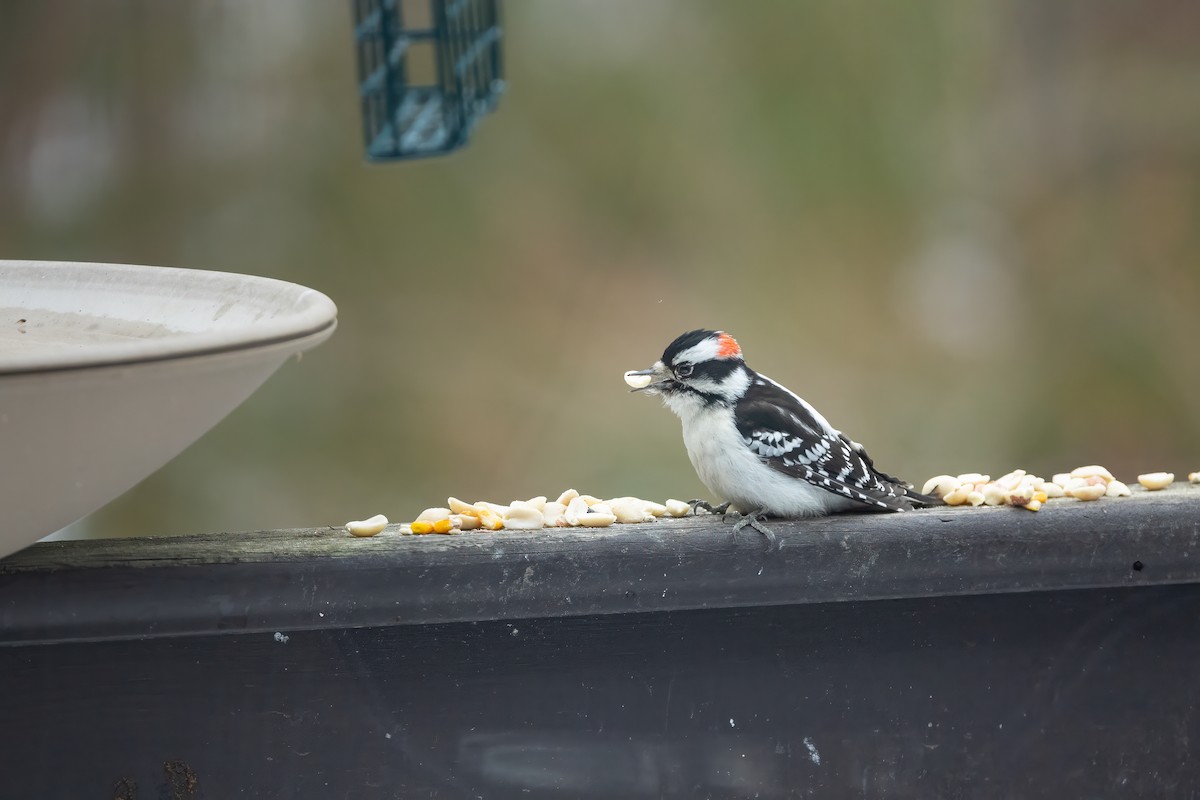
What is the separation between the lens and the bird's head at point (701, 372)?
196cm

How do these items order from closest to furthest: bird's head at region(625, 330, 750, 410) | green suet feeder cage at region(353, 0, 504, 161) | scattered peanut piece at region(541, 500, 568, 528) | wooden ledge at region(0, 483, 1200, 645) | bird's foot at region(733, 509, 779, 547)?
wooden ledge at region(0, 483, 1200, 645), bird's foot at region(733, 509, 779, 547), scattered peanut piece at region(541, 500, 568, 528), bird's head at region(625, 330, 750, 410), green suet feeder cage at region(353, 0, 504, 161)

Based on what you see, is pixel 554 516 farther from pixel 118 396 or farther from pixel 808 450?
pixel 118 396

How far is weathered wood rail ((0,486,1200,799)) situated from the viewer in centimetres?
145

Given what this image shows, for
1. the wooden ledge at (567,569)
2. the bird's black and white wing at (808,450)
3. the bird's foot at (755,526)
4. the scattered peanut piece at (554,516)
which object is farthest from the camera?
the bird's black and white wing at (808,450)

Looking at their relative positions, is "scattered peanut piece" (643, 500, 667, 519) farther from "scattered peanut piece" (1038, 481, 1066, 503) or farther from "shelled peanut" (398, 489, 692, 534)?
"scattered peanut piece" (1038, 481, 1066, 503)

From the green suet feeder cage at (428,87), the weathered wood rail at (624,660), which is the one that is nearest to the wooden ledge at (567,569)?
the weathered wood rail at (624,660)

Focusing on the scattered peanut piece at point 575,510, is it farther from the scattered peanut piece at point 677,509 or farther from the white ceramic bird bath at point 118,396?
the white ceramic bird bath at point 118,396

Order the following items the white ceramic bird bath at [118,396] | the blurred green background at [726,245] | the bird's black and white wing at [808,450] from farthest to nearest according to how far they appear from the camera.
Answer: the blurred green background at [726,245]
the bird's black and white wing at [808,450]
the white ceramic bird bath at [118,396]

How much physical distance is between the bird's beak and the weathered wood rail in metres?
0.37

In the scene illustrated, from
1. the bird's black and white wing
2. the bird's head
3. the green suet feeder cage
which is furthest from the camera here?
the green suet feeder cage

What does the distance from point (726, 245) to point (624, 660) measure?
10.0 feet

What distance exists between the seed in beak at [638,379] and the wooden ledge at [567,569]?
1.25ft

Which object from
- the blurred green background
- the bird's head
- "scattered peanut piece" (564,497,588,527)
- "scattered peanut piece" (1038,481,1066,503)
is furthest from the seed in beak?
the blurred green background

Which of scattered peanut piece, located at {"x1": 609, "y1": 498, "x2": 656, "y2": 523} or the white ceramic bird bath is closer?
the white ceramic bird bath
